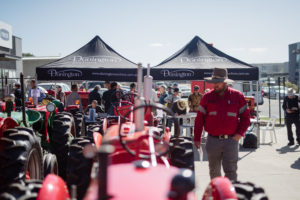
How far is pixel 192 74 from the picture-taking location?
10.1m

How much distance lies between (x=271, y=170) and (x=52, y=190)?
5.53 metres

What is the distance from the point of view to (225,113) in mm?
4637

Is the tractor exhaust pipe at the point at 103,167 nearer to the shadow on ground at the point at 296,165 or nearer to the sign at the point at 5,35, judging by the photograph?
the shadow on ground at the point at 296,165

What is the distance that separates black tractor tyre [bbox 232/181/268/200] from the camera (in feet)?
9.66

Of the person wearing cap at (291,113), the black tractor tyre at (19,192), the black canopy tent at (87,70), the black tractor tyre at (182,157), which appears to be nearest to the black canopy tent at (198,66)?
the black canopy tent at (87,70)

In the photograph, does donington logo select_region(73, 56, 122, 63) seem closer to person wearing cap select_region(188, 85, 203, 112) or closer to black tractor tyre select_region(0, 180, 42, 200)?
person wearing cap select_region(188, 85, 203, 112)

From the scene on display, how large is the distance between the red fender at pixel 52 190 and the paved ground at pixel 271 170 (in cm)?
250

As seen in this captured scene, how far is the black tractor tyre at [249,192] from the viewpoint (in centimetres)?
294

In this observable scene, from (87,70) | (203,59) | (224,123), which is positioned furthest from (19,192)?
(203,59)

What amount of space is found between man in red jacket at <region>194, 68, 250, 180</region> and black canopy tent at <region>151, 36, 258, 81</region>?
17.4 ft

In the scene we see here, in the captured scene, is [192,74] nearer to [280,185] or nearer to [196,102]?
[196,102]

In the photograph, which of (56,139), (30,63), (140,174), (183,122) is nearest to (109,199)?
(140,174)

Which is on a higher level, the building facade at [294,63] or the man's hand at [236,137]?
the building facade at [294,63]

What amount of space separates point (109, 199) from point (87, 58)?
8965 mm
